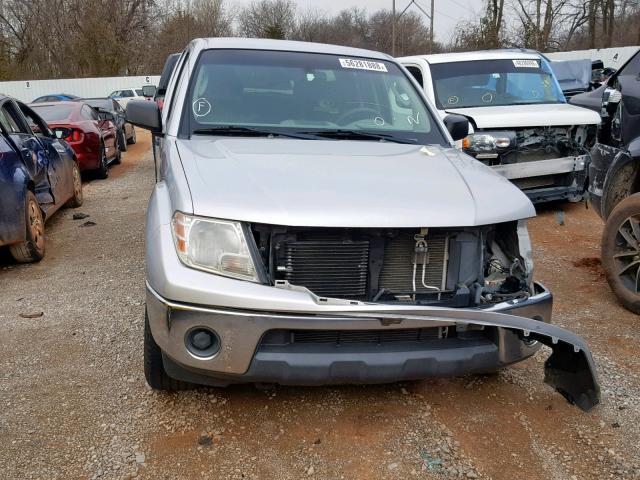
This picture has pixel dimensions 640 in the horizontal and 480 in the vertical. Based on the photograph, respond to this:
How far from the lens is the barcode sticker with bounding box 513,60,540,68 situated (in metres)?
7.89

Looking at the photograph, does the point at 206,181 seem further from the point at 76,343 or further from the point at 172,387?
the point at 76,343

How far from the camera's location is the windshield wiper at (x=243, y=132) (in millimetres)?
3549

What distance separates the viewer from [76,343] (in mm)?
3822

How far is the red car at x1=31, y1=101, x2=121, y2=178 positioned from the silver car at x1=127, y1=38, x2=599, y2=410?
7.81 meters

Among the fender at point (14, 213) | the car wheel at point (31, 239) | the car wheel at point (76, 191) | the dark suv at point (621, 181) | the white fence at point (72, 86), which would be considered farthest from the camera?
the white fence at point (72, 86)

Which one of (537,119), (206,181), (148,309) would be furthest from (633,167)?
(148,309)

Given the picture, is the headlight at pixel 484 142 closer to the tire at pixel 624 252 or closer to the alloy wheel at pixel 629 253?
the tire at pixel 624 252

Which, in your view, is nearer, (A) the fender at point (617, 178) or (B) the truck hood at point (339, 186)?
(B) the truck hood at point (339, 186)

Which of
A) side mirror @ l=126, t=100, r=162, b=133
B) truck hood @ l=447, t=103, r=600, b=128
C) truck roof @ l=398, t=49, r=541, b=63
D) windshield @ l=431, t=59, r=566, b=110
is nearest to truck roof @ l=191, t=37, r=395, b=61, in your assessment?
side mirror @ l=126, t=100, r=162, b=133

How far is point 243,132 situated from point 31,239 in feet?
9.67

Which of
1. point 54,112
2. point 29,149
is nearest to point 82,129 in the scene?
point 54,112

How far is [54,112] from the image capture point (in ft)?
34.4

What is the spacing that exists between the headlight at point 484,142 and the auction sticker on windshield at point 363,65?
104 inches

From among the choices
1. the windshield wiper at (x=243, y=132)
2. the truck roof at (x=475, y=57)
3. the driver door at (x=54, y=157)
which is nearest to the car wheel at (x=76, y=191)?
the driver door at (x=54, y=157)
